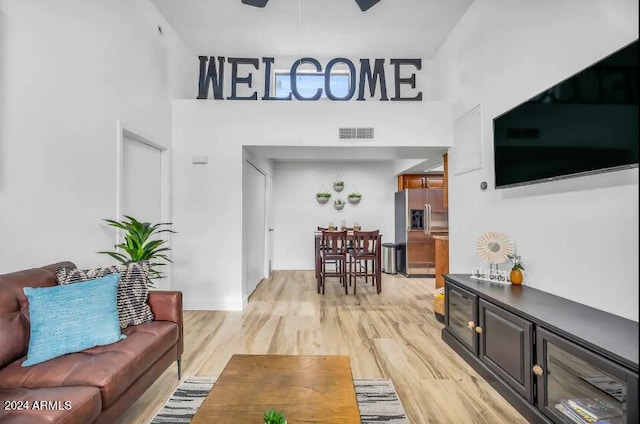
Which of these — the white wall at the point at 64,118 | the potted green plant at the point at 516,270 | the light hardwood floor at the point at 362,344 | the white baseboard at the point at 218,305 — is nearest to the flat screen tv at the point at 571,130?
the potted green plant at the point at 516,270

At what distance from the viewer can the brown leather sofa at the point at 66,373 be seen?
128cm

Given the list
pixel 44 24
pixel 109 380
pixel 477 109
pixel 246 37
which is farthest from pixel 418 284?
pixel 44 24

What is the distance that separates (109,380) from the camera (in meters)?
1.51

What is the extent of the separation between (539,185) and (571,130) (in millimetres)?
822

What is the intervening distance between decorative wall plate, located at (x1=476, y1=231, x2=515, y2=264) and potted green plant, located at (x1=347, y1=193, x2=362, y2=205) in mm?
4294

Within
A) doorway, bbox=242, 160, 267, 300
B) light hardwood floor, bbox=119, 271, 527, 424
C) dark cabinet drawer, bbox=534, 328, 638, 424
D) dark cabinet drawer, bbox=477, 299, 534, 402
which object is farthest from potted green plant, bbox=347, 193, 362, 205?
dark cabinet drawer, bbox=534, 328, 638, 424

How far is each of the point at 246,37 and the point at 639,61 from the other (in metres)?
4.54

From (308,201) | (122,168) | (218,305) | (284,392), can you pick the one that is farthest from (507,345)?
(308,201)

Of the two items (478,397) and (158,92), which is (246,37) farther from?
(478,397)

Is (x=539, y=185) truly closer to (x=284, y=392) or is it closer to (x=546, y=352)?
(x=546, y=352)

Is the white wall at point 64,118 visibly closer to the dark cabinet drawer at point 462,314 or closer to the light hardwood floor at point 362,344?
the light hardwood floor at point 362,344

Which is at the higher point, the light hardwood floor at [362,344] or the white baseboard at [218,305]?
the white baseboard at [218,305]

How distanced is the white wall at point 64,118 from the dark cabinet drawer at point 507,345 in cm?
297

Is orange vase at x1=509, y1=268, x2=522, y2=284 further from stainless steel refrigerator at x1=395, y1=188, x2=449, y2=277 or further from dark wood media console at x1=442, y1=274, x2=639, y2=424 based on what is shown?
stainless steel refrigerator at x1=395, y1=188, x2=449, y2=277
